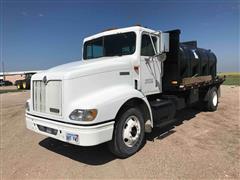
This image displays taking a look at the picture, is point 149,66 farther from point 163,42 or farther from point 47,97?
point 47,97

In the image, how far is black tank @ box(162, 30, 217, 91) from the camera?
6145 millimetres

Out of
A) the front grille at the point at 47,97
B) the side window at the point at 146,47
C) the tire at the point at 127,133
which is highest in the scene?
the side window at the point at 146,47

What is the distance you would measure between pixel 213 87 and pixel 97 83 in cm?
664

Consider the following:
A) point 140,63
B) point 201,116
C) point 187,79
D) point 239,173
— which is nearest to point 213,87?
point 201,116

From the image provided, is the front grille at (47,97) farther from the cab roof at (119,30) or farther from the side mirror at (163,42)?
the side mirror at (163,42)

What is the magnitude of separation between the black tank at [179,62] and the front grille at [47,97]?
3443 millimetres

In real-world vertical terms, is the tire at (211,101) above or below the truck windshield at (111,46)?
below

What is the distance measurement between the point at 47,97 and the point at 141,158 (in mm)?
2191

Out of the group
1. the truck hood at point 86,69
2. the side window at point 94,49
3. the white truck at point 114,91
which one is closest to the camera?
the white truck at point 114,91

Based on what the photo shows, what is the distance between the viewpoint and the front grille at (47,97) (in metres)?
3.90

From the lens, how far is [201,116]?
7.91 m

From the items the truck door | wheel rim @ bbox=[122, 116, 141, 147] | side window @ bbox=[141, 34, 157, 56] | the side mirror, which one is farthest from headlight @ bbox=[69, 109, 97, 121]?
the side mirror

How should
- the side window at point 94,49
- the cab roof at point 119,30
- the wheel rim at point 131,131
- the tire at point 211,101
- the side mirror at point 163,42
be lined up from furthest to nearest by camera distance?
the tire at point 211,101
the side window at point 94,49
the side mirror at point 163,42
the cab roof at point 119,30
the wheel rim at point 131,131

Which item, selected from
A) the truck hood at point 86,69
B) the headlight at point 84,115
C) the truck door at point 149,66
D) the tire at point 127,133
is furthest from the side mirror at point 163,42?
the headlight at point 84,115
